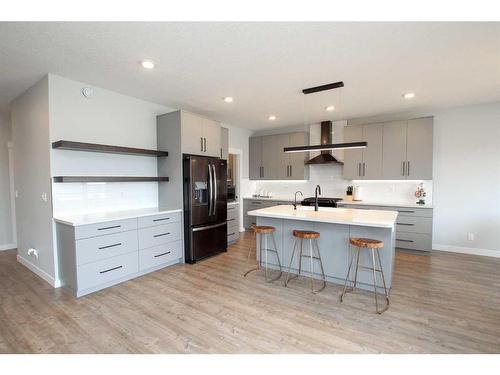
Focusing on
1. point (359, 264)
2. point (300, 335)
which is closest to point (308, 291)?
point (359, 264)

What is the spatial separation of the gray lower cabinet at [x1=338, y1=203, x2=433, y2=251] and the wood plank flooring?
2.89 ft

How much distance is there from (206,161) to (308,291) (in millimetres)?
2528

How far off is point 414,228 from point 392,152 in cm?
149

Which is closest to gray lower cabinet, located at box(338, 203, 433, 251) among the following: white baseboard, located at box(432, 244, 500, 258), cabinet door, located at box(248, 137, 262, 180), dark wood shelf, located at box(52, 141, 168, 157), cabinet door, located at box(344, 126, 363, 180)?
white baseboard, located at box(432, 244, 500, 258)

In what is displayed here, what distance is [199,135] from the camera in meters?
4.16

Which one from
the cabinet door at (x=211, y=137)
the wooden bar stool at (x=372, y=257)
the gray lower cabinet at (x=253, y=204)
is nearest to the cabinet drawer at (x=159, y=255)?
the cabinet door at (x=211, y=137)

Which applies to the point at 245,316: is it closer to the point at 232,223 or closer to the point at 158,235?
the point at 158,235

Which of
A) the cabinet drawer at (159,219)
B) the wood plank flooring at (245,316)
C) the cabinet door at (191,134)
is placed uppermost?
the cabinet door at (191,134)

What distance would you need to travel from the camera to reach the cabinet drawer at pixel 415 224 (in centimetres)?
429

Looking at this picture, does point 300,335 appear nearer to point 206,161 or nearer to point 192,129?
point 206,161

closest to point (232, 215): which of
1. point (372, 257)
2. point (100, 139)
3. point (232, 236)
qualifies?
point (232, 236)

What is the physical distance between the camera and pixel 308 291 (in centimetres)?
294

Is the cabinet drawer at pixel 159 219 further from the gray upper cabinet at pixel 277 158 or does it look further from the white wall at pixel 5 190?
the white wall at pixel 5 190
